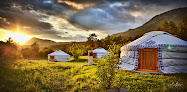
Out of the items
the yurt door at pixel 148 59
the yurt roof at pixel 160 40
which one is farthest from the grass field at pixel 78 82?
the yurt roof at pixel 160 40

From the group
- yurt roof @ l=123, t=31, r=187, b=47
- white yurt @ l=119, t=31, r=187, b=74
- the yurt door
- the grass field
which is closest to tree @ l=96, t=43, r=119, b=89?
the grass field

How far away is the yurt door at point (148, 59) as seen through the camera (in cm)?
698

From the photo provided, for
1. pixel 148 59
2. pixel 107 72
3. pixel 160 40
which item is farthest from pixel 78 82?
pixel 160 40

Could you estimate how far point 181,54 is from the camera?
6496 mm

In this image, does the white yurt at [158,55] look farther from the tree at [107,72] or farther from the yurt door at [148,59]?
the tree at [107,72]

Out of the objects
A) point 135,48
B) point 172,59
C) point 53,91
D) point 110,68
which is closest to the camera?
point 110,68

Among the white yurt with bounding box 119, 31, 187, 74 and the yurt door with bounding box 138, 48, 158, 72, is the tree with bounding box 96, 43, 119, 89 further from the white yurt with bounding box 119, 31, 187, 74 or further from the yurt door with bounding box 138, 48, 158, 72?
the yurt door with bounding box 138, 48, 158, 72

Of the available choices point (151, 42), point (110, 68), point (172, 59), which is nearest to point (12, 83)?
point (110, 68)

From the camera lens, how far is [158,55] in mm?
6574

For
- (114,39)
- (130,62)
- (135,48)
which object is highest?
(114,39)

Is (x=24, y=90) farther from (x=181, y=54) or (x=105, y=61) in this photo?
(x=181, y=54)

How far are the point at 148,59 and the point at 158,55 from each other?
28.7 inches

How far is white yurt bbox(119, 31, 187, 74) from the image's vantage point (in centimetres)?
639

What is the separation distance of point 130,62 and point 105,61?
455 centimetres
